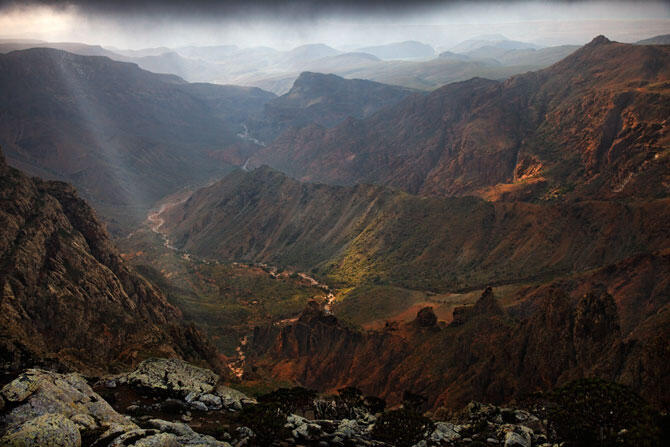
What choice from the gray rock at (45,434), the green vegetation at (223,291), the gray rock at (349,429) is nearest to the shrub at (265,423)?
the gray rock at (349,429)

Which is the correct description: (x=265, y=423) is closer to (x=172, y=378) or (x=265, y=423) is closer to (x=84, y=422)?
(x=84, y=422)

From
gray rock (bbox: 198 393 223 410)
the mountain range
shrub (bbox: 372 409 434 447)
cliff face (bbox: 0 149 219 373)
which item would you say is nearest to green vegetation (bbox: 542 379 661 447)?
shrub (bbox: 372 409 434 447)

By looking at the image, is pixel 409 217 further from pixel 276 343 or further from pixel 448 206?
pixel 276 343

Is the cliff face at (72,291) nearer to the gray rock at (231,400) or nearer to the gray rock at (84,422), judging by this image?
the gray rock at (231,400)

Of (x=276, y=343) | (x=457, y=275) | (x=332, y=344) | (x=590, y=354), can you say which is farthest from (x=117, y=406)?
(x=457, y=275)

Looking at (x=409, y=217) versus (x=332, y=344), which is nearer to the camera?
(x=332, y=344)

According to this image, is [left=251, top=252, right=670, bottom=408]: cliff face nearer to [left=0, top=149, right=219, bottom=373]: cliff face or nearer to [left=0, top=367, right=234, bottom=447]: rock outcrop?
[left=0, top=149, right=219, bottom=373]: cliff face
